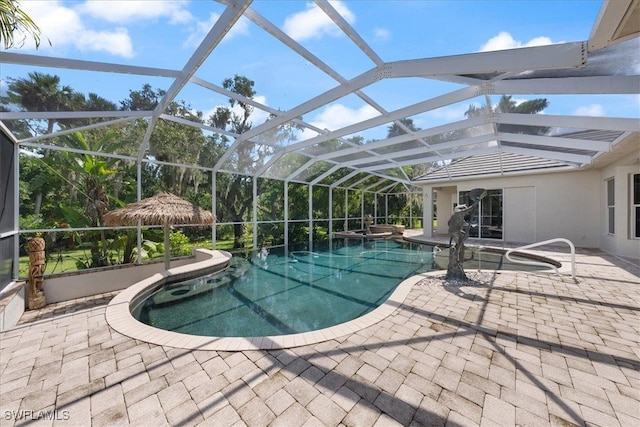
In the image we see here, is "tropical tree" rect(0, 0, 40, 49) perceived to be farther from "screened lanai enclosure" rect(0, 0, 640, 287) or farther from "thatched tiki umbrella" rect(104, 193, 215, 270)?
"thatched tiki umbrella" rect(104, 193, 215, 270)

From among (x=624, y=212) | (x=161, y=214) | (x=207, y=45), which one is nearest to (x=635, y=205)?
(x=624, y=212)

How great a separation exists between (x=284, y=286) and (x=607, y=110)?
361 inches

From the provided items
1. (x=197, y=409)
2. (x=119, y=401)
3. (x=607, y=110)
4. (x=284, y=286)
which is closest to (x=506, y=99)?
(x=607, y=110)

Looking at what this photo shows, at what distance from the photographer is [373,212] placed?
22.1 metres

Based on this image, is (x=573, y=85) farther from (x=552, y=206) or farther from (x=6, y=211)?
(x=6, y=211)

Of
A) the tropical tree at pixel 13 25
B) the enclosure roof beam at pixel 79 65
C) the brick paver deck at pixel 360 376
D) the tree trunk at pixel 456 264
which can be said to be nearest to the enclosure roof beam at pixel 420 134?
the tree trunk at pixel 456 264

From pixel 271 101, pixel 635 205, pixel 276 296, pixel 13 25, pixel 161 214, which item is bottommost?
pixel 276 296

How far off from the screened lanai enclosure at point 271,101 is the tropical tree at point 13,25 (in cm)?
131

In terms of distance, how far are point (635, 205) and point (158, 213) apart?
15.4 metres

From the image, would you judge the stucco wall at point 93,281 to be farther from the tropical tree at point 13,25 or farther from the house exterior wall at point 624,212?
the house exterior wall at point 624,212

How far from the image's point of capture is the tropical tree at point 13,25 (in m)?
3.07

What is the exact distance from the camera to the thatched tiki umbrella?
7020mm

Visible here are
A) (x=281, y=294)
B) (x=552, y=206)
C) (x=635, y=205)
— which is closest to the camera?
(x=281, y=294)

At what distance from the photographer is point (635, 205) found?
8.82 metres
